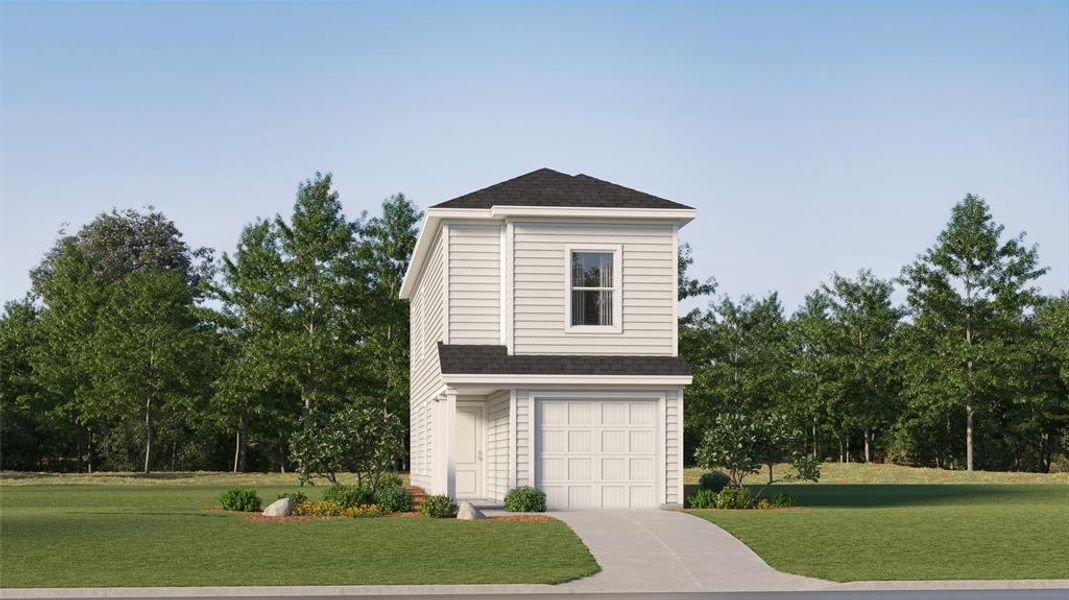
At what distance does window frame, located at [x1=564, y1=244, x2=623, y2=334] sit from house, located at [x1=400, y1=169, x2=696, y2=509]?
0.02 meters

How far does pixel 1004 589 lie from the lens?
17094mm

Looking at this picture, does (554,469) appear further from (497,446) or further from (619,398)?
(497,446)

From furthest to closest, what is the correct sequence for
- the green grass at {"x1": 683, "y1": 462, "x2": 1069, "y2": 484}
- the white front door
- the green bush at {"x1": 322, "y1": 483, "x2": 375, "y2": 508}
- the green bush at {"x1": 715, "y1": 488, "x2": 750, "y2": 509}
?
the green grass at {"x1": 683, "y1": 462, "x2": 1069, "y2": 484}, the white front door, the green bush at {"x1": 715, "y1": 488, "x2": 750, "y2": 509}, the green bush at {"x1": 322, "y1": 483, "x2": 375, "y2": 508}

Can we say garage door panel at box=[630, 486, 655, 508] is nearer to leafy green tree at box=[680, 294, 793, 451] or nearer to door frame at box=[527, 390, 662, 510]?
door frame at box=[527, 390, 662, 510]

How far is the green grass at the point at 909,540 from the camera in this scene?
18.8 m

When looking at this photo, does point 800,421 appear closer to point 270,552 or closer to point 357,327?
point 357,327

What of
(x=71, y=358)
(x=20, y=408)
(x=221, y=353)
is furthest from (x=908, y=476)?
(x=20, y=408)

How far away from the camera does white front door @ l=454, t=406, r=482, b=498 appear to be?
35312 millimetres

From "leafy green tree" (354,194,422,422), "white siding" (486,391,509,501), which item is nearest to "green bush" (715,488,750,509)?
"white siding" (486,391,509,501)

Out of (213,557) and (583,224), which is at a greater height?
(583,224)

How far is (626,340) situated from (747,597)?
1370 centimetres

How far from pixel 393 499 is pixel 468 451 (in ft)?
26.3

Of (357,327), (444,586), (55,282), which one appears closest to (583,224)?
(444,586)

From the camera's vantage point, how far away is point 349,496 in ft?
90.4
